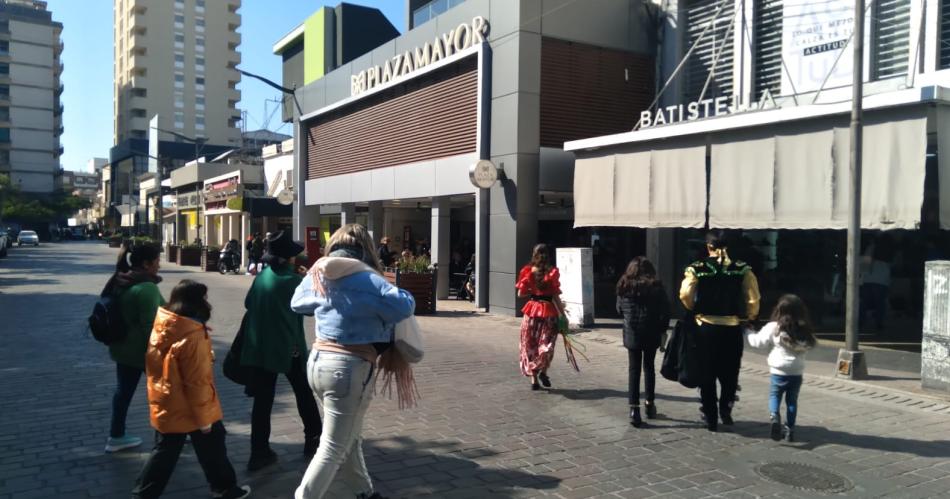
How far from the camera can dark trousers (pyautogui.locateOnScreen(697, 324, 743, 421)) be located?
19.8 ft

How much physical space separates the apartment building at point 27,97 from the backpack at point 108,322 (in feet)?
304

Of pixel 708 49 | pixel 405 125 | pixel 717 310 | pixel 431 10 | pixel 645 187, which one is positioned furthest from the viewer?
pixel 431 10

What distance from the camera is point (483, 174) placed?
46.8ft

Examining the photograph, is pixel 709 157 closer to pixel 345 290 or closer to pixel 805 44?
pixel 805 44

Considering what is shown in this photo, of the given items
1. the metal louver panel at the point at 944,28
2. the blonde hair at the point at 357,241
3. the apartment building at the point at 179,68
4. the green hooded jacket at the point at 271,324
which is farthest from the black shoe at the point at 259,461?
the apartment building at the point at 179,68

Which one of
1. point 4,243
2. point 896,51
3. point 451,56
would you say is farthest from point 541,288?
point 4,243

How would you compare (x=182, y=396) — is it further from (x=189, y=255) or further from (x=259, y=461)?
(x=189, y=255)

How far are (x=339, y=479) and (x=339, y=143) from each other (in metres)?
19.0

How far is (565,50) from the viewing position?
1462 cm

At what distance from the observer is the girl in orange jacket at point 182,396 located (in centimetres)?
405

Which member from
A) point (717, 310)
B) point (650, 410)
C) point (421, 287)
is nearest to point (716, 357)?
point (717, 310)

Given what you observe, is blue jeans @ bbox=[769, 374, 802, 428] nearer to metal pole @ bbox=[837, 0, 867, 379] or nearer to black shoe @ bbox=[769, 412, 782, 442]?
black shoe @ bbox=[769, 412, 782, 442]

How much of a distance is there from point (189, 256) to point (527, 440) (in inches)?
1200

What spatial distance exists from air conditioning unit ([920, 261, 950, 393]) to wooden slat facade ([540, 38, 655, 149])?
813cm
